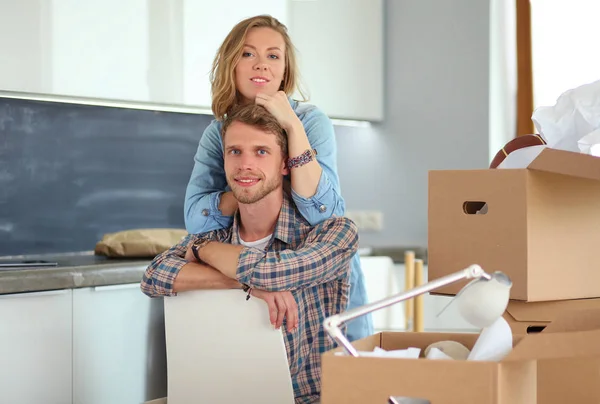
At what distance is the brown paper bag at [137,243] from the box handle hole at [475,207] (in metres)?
1.51

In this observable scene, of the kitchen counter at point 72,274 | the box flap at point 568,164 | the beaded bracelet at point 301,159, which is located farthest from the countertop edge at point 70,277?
the box flap at point 568,164

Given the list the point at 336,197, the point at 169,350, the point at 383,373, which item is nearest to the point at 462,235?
Answer: the point at 336,197

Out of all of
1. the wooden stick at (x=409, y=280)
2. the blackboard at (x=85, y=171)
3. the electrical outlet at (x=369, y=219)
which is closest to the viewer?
the blackboard at (x=85, y=171)

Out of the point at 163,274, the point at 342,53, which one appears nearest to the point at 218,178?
the point at 163,274

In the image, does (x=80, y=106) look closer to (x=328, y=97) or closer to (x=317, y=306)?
(x=328, y=97)

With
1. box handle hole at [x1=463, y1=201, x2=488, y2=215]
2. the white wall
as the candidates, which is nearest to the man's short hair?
box handle hole at [x1=463, y1=201, x2=488, y2=215]

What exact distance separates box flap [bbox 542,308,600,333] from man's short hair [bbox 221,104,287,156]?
73 cm

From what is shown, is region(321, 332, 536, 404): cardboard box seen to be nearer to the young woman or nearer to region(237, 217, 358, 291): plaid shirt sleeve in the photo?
region(237, 217, 358, 291): plaid shirt sleeve

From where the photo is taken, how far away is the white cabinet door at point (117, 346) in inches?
102

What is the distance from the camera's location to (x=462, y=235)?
160 cm

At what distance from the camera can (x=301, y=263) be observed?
1.77m

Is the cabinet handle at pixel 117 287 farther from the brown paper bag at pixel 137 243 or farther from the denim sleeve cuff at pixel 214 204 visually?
the denim sleeve cuff at pixel 214 204

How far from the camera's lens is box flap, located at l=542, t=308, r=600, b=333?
140 cm

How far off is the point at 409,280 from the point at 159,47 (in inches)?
58.3
